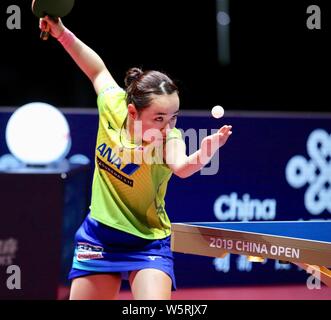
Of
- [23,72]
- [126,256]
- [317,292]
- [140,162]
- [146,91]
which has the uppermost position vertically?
[23,72]

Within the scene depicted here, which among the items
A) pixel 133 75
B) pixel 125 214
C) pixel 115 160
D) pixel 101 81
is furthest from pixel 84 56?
pixel 125 214

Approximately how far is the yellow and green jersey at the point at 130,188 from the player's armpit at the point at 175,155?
0.16 feet

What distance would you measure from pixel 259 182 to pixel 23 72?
8.90 feet

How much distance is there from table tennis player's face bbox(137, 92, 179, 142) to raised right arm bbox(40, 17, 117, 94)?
1.38 feet

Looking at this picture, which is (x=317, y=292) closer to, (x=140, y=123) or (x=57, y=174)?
(x=57, y=174)

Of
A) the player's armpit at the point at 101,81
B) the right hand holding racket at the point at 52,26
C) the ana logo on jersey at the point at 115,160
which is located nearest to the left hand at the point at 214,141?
the ana logo on jersey at the point at 115,160

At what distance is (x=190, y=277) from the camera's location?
19.0 ft

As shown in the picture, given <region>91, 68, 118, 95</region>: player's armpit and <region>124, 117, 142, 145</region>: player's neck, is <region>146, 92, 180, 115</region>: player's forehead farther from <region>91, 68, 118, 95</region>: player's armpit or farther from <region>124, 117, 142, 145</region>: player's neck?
<region>91, 68, 118, 95</region>: player's armpit

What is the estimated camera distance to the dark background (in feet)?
23.3

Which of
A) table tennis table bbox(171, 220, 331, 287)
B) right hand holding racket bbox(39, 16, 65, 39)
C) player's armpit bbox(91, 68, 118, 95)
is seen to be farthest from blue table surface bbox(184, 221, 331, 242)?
right hand holding racket bbox(39, 16, 65, 39)

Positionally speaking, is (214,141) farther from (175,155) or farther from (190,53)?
(190,53)

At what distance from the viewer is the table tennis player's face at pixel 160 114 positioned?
3.40 m

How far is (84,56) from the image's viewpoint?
3.76 metres

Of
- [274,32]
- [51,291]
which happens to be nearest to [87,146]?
[51,291]
